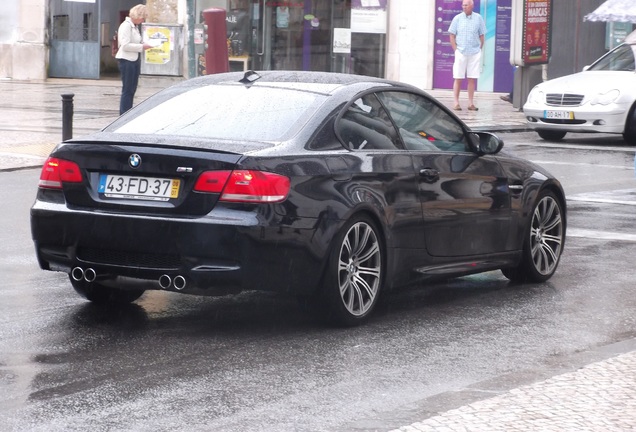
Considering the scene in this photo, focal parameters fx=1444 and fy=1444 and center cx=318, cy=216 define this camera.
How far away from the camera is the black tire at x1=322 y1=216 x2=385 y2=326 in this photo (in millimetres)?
7625

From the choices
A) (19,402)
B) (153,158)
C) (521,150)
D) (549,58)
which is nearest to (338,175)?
(153,158)

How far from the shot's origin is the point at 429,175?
27.7 ft

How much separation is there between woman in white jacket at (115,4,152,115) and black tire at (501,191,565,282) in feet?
40.6

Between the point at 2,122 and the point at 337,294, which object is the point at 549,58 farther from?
the point at 337,294

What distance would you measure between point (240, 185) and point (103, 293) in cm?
149

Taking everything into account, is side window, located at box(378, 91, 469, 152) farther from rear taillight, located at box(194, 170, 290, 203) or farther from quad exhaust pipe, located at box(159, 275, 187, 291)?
quad exhaust pipe, located at box(159, 275, 187, 291)

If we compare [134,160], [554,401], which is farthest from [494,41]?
[554,401]

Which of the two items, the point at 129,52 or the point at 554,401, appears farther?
the point at 129,52

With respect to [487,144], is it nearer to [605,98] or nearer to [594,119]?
[594,119]

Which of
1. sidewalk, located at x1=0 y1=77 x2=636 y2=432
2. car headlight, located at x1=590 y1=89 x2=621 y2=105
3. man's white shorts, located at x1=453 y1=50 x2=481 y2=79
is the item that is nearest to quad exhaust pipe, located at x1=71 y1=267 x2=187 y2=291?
sidewalk, located at x1=0 y1=77 x2=636 y2=432

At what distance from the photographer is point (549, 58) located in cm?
2827

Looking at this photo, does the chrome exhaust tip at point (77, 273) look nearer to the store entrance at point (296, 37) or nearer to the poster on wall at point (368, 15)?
the store entrance at point (296, 37)

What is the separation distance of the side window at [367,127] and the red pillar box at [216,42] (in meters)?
10.9

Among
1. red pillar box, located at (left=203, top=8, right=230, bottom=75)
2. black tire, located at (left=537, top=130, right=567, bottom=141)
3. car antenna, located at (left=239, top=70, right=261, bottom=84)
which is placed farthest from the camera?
black tire, located at (left=537, top=130, right=567, bottom=141)
